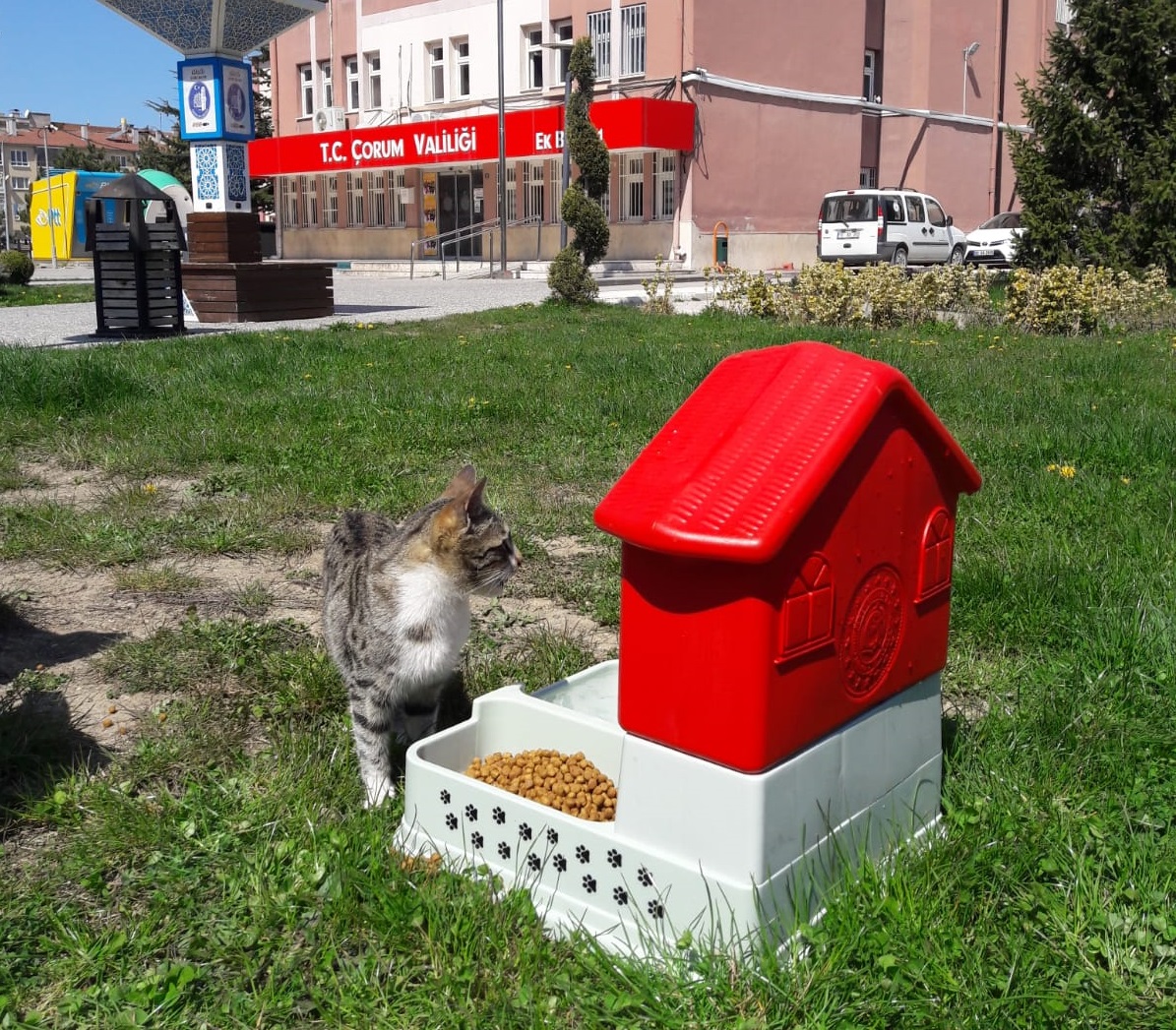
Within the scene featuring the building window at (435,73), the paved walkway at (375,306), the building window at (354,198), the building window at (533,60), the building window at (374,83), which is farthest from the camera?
the building window at (354,198)

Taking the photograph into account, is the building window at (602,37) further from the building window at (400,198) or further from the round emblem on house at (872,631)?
the round emblem on house at (872,631)

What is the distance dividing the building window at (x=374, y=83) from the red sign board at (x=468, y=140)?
1957mm

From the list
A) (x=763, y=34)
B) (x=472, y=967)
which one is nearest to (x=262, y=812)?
(x=472, y=967)

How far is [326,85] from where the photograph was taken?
132 ft

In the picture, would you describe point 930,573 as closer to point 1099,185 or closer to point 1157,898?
point 1157,898

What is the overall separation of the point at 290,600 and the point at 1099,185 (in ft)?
59.5

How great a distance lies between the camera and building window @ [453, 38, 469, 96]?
116ft

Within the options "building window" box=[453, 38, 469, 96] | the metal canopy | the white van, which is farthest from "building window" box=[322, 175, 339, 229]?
the metal canopy

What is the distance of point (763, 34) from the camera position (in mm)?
31234

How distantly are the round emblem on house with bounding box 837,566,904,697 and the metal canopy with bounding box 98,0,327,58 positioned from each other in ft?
48.0

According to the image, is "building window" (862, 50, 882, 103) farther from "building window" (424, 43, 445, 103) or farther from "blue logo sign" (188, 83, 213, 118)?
"blue logo sign" (188, 83, 213, 118)

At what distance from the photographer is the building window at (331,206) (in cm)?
3991

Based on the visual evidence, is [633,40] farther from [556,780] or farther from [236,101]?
[556,780]

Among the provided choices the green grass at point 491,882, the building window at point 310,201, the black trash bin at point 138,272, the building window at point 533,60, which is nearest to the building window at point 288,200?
the building window at point 310,201
